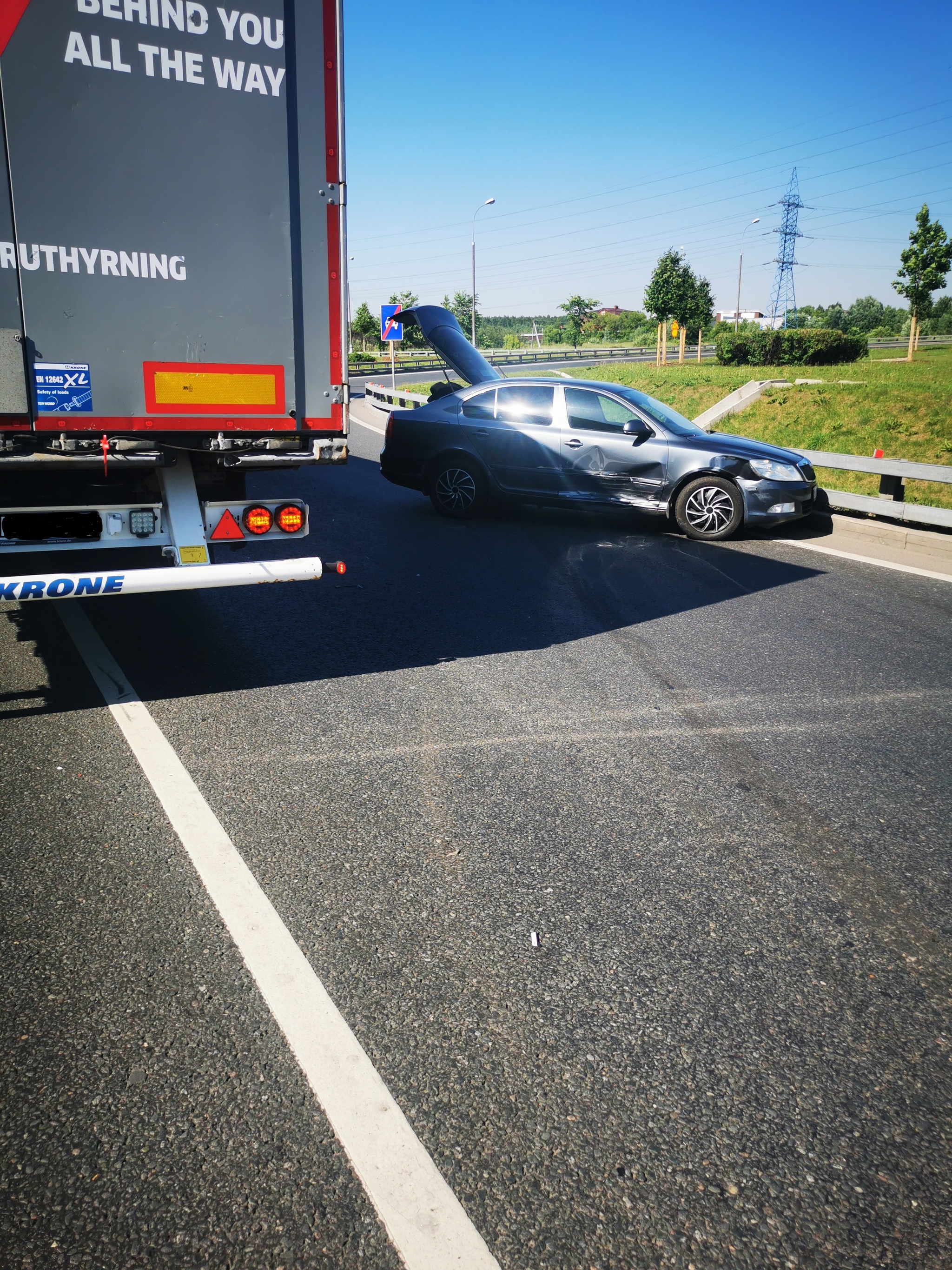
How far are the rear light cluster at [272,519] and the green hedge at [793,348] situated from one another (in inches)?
1254

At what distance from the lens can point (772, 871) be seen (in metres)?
3.45

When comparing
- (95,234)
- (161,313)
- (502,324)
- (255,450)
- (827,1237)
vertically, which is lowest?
(827,1237)

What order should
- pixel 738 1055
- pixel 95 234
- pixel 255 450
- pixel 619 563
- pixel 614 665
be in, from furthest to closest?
pixel 619 563 → pixel 614 665 → pixel 255 450 → pixel 95 234 → pixel 738 1055

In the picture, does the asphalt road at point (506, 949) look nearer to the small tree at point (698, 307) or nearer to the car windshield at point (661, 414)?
the car windshield at point (661, 414)

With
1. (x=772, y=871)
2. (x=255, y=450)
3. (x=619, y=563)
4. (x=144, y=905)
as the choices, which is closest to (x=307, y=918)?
(x=144, y=905)

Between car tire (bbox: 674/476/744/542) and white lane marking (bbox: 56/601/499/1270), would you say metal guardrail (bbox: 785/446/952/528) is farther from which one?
white lane marking (bbox: 56/601/499/1270)

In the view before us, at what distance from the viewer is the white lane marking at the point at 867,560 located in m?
8.25

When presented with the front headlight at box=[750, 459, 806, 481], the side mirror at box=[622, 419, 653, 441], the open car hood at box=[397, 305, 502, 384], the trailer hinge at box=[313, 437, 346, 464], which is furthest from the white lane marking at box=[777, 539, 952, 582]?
the trailer hinge at box=[313, 437, 346, 464]

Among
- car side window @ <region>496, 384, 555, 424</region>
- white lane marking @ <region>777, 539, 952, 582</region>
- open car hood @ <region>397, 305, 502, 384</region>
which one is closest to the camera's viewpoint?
white lane marking @ <region>777, 539, 952, 582</region>

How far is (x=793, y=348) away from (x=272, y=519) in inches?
1293

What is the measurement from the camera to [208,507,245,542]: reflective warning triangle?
500 cm

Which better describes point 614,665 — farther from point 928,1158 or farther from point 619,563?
point 928,1158

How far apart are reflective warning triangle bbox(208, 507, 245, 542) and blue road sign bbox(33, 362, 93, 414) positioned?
0.86 meters

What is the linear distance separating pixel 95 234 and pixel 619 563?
5.44m
